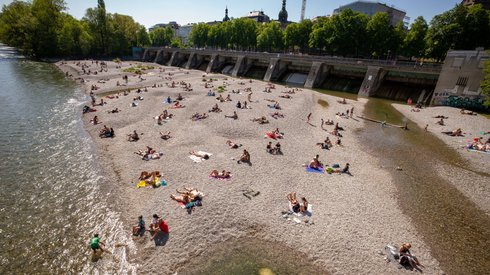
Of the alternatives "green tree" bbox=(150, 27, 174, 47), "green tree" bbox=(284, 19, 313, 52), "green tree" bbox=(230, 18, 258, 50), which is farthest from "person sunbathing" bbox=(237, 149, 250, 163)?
"green tree" bbox=(150, 27, 174, 47)

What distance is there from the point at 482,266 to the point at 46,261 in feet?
69.8

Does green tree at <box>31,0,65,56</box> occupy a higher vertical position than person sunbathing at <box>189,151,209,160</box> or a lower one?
higher

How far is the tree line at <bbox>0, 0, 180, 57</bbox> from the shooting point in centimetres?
9000

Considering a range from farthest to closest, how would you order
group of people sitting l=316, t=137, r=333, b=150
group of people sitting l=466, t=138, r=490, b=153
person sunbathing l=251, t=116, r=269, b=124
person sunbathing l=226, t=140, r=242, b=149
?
person sunbathing l=251, t=116, r=269, b=124 < group of people sitting l=466, t=138, r=490, b=153 < group of people sitting l=316, t=137, r=333, b=150 < person sunbathing l=226, t=140, r=242, b=149

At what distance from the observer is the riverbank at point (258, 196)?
12656mm

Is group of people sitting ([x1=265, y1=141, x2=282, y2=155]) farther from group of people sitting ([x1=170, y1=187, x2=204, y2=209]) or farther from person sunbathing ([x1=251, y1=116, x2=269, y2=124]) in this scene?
group of people sitting ([x1=170, y1=187, x2=204, y2=209])

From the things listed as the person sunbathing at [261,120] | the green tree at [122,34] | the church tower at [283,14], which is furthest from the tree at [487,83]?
the church tower at [283,14]

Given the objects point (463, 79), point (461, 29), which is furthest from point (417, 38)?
point (463, 79)

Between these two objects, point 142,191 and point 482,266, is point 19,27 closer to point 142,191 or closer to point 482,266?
point 142,191

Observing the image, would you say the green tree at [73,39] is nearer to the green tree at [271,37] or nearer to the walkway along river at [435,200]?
the green tree at [271,37]

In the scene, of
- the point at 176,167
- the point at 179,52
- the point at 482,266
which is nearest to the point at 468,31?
the point at 482,266

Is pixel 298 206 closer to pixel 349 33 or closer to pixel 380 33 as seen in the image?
pixel 380 33

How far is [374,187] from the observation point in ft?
61.3

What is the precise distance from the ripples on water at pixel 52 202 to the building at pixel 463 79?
4875cm
